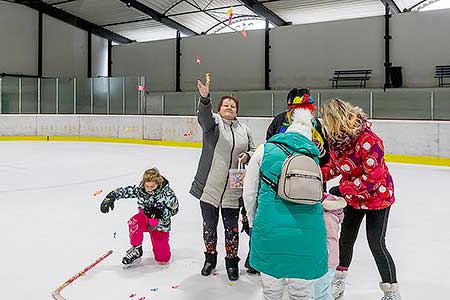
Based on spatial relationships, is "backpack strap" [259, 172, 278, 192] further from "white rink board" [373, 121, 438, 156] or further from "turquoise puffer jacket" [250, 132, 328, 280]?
"white rink board" [373, 121, 438, 156]

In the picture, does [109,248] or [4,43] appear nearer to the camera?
[109,248]

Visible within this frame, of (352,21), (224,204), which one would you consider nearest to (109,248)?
(224,204)

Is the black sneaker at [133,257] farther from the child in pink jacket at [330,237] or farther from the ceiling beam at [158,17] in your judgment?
the ceiling beam at [158,17]

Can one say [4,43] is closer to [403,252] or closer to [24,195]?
[24,195]

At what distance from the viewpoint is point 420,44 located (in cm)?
1680

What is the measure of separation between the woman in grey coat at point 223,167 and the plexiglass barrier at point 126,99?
1165 cm

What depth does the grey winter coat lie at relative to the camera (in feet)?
9.36

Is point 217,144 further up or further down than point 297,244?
further up

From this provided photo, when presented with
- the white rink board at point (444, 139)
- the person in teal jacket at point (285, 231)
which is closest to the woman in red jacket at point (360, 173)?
the person in teal jacket at point (285, 231)

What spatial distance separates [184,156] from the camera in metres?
10.5

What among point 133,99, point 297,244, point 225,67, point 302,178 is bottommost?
point 297,244

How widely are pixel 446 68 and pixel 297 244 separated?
16.1 meters

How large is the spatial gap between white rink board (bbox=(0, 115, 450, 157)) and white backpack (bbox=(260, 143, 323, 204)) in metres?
8.29

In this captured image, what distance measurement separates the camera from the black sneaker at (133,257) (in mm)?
3070
